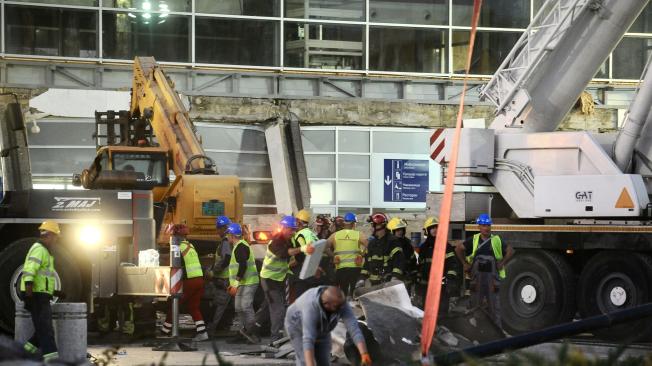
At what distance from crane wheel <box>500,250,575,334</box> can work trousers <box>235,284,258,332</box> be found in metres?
3.94

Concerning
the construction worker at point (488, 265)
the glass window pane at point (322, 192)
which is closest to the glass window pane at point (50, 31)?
the glass window pane at point (322, 192)

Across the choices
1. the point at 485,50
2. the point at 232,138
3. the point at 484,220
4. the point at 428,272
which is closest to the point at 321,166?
the point at 232,138

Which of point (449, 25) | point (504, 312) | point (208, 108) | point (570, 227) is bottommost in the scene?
Answer: point (504, 312)

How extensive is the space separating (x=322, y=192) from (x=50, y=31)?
7618 millimetres

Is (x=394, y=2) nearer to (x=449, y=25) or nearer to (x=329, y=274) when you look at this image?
(x=449, y=25)

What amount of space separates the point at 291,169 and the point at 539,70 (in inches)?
523

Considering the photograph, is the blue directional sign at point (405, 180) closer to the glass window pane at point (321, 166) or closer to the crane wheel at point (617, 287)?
the glass window pane at point (321, 166)

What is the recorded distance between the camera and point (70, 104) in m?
30.6

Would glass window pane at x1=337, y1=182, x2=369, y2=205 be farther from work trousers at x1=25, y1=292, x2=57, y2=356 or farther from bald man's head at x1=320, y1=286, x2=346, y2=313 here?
bald man's head at x1=320, y1=286, x2=346, y2=313

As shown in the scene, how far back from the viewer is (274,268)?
1792 centimetres

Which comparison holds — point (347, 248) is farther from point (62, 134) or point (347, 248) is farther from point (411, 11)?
point (411, 11)

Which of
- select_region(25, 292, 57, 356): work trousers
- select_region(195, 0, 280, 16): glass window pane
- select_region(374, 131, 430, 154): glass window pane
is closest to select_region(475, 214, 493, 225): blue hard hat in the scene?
select_region(25, 292, 57, 356): work trousers

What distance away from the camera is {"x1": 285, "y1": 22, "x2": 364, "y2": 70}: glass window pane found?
32.7 m

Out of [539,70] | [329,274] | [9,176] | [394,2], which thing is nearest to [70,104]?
[9,176]
